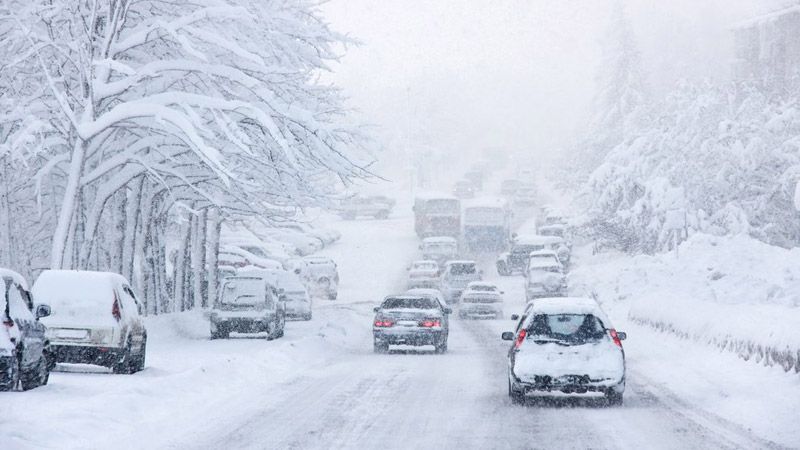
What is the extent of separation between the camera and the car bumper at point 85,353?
68.6 ft

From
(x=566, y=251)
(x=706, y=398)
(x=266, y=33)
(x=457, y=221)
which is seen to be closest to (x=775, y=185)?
→ (x=566, y=251)

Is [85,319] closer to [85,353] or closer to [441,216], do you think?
[85,353]

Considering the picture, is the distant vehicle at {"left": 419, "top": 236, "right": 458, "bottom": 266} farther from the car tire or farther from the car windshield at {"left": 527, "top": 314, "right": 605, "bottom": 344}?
the car tire

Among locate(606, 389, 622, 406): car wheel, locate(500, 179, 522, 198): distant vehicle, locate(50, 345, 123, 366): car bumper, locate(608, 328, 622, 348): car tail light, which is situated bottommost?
locate(606, 389, 622, 406): car wheel

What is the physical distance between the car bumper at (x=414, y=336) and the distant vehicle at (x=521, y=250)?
34.6 metres

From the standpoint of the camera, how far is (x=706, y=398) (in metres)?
18.6

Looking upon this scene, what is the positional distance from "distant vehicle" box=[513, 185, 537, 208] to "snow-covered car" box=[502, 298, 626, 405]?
8955cm

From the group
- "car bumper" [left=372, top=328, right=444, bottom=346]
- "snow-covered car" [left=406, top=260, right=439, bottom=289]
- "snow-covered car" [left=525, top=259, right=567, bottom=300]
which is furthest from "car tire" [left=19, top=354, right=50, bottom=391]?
"snow-covered car" [left=406, top=260, right=439, bottom=289]

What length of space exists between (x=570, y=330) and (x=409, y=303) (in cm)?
1218

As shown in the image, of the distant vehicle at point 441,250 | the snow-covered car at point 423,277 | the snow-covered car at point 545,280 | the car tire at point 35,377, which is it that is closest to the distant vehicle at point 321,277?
the snow-covered car at point 423,277

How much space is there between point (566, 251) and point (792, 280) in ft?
88.8

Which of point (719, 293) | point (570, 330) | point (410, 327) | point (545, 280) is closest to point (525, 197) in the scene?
point (545, 280)

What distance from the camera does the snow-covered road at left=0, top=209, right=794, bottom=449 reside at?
13352 millimetres

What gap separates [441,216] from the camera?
77.6 metres
